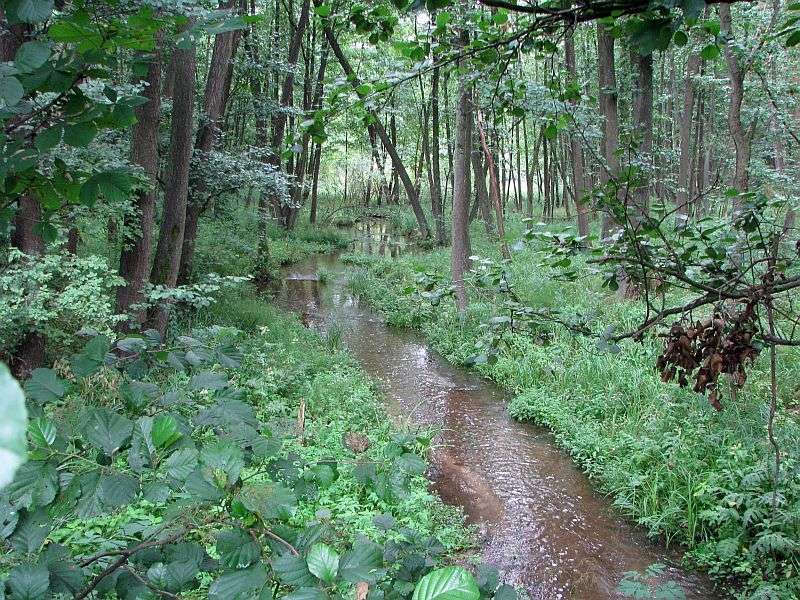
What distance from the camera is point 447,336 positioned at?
400 inches

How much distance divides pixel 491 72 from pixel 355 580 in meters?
2.09

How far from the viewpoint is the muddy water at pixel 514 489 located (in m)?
4.58

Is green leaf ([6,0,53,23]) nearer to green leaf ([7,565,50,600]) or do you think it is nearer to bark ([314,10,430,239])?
green leaf ([7,565,50,600])

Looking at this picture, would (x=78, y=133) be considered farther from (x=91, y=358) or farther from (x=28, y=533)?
(x=28, y=533)

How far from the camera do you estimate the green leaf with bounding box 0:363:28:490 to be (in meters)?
0.29

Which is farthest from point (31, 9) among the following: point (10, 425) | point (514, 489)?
point (514, 489)

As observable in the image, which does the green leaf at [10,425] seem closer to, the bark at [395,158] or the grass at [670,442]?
the grass at [670,442]

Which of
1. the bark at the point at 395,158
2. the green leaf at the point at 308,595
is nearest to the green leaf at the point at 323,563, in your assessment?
the green leaf at the point at 308,595

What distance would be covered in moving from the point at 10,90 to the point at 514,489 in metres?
5.59

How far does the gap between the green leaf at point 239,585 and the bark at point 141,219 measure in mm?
6200

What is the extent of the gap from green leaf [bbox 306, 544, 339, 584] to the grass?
1.47 m

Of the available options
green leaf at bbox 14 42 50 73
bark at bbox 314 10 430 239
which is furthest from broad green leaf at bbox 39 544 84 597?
bark at bbox 314 10 430 239

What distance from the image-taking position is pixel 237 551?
1.06 meters

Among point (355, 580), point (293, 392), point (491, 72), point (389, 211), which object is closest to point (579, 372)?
point (293, 392)
